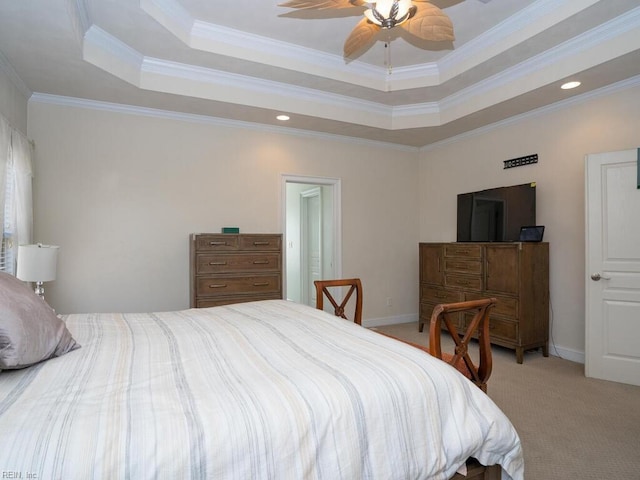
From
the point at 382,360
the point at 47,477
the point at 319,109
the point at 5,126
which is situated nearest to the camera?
the point at 47,477

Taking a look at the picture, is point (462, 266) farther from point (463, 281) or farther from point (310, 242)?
point (310, 242)

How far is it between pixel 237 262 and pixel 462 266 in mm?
2641

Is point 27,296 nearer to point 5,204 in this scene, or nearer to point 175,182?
point 5,204

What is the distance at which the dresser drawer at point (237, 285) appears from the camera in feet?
12.3

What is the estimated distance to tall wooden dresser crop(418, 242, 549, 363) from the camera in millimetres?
3711

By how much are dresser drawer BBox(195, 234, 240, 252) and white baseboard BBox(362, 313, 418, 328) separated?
231 cm

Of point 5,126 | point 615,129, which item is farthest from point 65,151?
point 615,129

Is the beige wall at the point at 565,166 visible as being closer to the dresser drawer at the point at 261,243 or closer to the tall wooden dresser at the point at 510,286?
the tall wooden dresser at the point at 510,286

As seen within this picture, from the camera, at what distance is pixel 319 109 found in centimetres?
420

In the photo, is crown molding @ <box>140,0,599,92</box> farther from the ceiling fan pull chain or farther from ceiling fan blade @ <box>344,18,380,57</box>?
ceiling fan blade @ <box>344,18,380,57</box>

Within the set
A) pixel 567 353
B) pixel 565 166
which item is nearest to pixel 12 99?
pixel 565 166

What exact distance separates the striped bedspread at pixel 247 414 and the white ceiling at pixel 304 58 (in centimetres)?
237

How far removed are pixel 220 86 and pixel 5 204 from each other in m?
2.12

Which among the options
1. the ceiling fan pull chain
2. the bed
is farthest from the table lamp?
the ceiling fan pull chain
